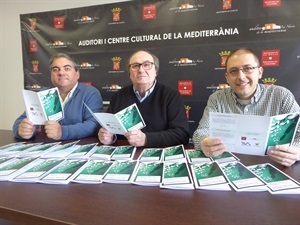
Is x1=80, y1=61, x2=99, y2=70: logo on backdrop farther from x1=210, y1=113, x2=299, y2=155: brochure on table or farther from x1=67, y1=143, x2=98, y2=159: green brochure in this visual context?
x1=210, y1=113, x2=299, y2=155: brochure on table

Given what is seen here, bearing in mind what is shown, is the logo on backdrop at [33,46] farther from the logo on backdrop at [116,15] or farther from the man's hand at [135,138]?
the man's hand at [135,138]

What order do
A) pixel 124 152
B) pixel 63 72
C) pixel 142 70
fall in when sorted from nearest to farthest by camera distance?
pixel 124 152 → pixel 142 70 → pixel 63 72

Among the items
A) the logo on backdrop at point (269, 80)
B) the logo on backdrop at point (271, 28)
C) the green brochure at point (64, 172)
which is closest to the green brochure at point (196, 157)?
the green brochure at point (64, 172)

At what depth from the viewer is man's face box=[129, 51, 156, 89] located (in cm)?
162

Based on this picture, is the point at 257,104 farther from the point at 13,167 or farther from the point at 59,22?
the point at 59,22

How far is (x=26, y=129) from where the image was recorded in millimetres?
1458

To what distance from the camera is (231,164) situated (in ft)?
3.02

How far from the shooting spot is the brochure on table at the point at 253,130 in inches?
34.7

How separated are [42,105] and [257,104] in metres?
1.29

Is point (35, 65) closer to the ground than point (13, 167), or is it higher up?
higher up

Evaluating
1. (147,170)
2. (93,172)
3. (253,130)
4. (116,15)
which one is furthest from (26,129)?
(116,15)

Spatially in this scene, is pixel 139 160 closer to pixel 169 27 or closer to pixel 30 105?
pixel 30 105

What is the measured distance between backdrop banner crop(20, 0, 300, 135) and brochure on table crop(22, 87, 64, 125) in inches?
51.1

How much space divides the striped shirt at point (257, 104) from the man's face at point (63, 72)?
1.13 meters
